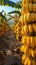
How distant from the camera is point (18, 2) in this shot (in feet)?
15.0

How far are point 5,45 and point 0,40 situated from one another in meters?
0.26

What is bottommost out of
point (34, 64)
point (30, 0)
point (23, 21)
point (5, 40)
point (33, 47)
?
point (5, 40)

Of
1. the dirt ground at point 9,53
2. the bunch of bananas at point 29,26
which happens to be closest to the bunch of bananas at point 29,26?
the bunch of bananas at point 29,26

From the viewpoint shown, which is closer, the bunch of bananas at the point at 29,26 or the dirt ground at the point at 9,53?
the bunch of bananas at the point at 29,26

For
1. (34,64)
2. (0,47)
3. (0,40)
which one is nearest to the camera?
(34,64)

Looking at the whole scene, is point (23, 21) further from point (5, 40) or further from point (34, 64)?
point (5, 40)

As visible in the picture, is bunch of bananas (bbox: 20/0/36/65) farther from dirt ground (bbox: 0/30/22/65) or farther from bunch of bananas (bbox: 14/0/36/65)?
dirt ground (bbox: 0/30/22/65)

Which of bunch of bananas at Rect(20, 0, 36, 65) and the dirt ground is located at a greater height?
bunch of bananas at Rect(20, 0, 36, 65)

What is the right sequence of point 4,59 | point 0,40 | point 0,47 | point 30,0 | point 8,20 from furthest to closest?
point 8,20 < point 0,40 < point 0,47 < point 4,59 < point 30,0

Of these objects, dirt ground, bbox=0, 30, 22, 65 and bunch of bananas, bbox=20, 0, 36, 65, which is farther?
dirt ground, bbox=0, 30, 22, 65

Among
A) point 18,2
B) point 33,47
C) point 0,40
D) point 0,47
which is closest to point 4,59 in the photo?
point 0,47

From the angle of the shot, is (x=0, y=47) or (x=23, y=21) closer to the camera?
(x=23, y=21)

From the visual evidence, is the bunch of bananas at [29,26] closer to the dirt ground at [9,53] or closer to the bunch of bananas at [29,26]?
the bunch of bananas at [29,26]

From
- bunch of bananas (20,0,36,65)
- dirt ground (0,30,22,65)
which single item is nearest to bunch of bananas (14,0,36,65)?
bunch of bananas (20,0,36,65)
